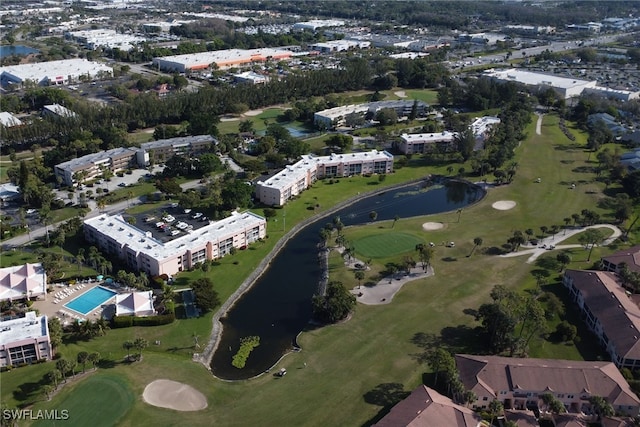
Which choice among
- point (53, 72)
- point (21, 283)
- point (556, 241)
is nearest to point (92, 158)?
point (21, 283)

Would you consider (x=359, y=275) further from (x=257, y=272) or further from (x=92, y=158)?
(x=92, y=158)

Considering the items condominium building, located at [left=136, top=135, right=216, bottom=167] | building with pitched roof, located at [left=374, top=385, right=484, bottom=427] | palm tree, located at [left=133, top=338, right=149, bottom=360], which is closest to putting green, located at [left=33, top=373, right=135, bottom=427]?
palm tree, located at [left=133, top=338, right=149, bottom=360]

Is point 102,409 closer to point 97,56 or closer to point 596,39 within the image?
point 97,56

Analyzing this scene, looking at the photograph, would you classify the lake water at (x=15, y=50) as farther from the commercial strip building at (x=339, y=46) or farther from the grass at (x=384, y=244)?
the grass at (x=384, y=244)

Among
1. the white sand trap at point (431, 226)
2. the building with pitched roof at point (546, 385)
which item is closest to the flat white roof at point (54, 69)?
the white sand trap at point (431, 226)

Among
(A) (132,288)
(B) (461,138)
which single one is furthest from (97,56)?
(A) (132,288)
